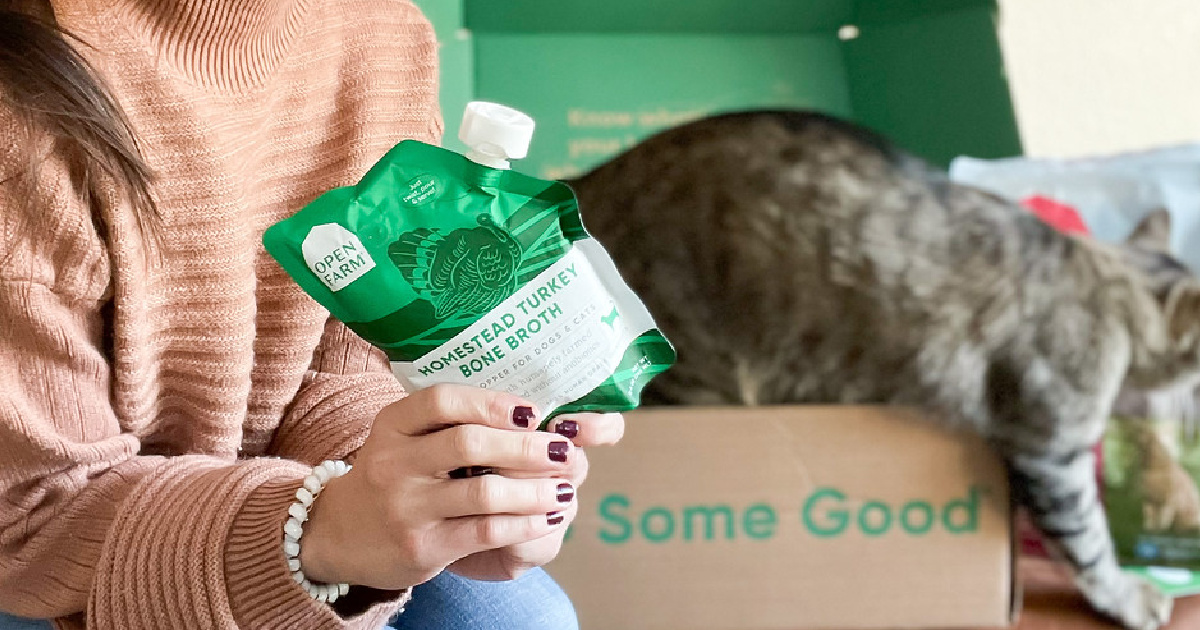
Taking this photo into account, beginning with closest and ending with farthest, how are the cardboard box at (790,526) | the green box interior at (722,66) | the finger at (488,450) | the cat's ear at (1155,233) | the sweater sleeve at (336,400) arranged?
the finger at (488,450) → the sweater sleeve at (336,400) → the cardboard box at (790,526) → the cat's ear at (1155,233) → the green box interior at (722,66)

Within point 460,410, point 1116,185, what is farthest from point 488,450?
point 1116,185

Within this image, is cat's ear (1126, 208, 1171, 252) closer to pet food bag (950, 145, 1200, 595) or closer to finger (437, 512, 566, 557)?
pet food bag (950, 145, 1200, 595)

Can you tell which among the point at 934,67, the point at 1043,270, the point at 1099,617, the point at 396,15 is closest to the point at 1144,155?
the point at 934,67

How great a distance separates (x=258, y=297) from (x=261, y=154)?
0.29 ft

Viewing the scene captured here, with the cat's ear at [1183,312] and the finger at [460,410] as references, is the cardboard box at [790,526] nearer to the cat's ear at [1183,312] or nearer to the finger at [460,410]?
the cat's ear at [1183,312]

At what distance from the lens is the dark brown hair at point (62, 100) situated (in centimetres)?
43

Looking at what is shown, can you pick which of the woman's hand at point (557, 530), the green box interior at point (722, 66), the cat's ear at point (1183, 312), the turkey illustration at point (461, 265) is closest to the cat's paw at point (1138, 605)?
the cat's ear at point (1183, 312)

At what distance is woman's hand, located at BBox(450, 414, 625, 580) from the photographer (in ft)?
1.32

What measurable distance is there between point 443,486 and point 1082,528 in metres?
0.85

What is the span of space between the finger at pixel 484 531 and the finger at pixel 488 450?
0.07 ft

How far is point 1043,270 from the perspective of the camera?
37.5 inches

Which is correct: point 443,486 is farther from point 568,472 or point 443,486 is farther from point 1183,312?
point 1183,312

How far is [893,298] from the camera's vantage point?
940 mm

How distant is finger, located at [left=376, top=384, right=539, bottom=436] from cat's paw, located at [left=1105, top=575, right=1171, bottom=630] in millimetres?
925
